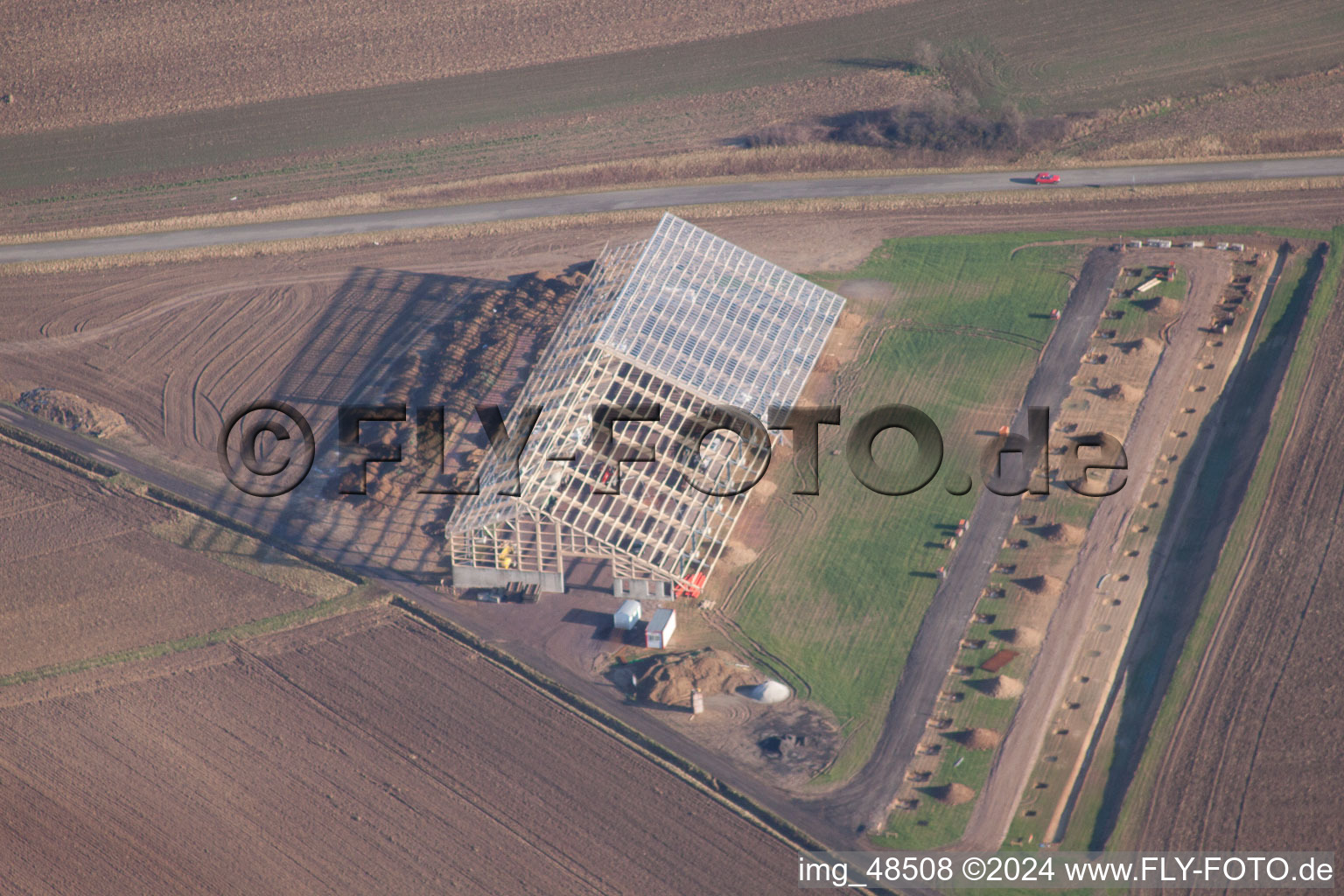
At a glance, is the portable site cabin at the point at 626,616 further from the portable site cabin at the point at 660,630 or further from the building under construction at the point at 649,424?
the building under construction at the point at 649,424

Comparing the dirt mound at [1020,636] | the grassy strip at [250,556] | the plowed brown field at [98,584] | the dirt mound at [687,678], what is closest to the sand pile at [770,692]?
the dirt mound at [687,678]

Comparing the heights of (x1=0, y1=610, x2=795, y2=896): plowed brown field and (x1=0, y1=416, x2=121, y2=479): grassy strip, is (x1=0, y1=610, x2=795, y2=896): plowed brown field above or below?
below

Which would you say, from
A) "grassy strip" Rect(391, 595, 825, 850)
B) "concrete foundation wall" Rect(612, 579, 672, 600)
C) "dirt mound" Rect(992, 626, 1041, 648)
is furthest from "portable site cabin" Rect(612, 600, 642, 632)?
"dirt mound" Rect(992, 626, 1041, 648)

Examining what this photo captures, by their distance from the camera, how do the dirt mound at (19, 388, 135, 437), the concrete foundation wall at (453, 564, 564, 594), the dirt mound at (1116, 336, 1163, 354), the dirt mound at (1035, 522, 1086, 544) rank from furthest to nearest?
the dirt mound at (19, 388, 135, 437), the dirt mound at (1116, 336, 1163, 354), the concrete foundation wall at (453, 564, 564, 594), the dirt mound at (1035, 522, 1086, 544)

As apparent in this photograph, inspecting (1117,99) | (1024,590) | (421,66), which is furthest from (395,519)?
(1117,99)

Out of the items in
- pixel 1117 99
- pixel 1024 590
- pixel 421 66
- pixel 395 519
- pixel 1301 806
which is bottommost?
pixel 395 519

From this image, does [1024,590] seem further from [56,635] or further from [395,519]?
[56,635]

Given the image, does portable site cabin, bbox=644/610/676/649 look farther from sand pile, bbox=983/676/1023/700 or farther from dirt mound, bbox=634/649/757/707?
A: sand pile, bbox=983/676/1023/700

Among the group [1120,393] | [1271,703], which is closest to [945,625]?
[1271,703]
